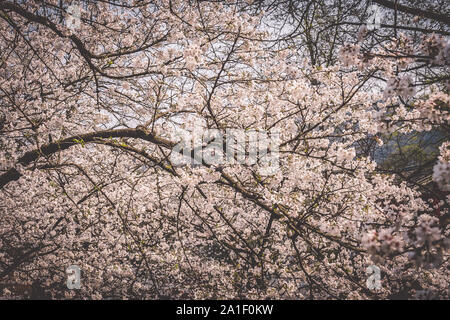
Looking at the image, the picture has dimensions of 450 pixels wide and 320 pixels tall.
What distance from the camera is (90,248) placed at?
6.50 m

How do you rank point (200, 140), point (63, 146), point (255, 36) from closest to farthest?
point (200, 140)
point (63, 146)
point (255, 36)

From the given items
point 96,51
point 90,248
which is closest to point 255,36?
point 96,51

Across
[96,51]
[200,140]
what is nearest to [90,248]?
[96,51]

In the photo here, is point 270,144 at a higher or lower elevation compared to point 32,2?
lower

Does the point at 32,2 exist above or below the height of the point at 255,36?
below

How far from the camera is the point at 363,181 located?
4309 millimetres

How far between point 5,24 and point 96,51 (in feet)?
4.35
